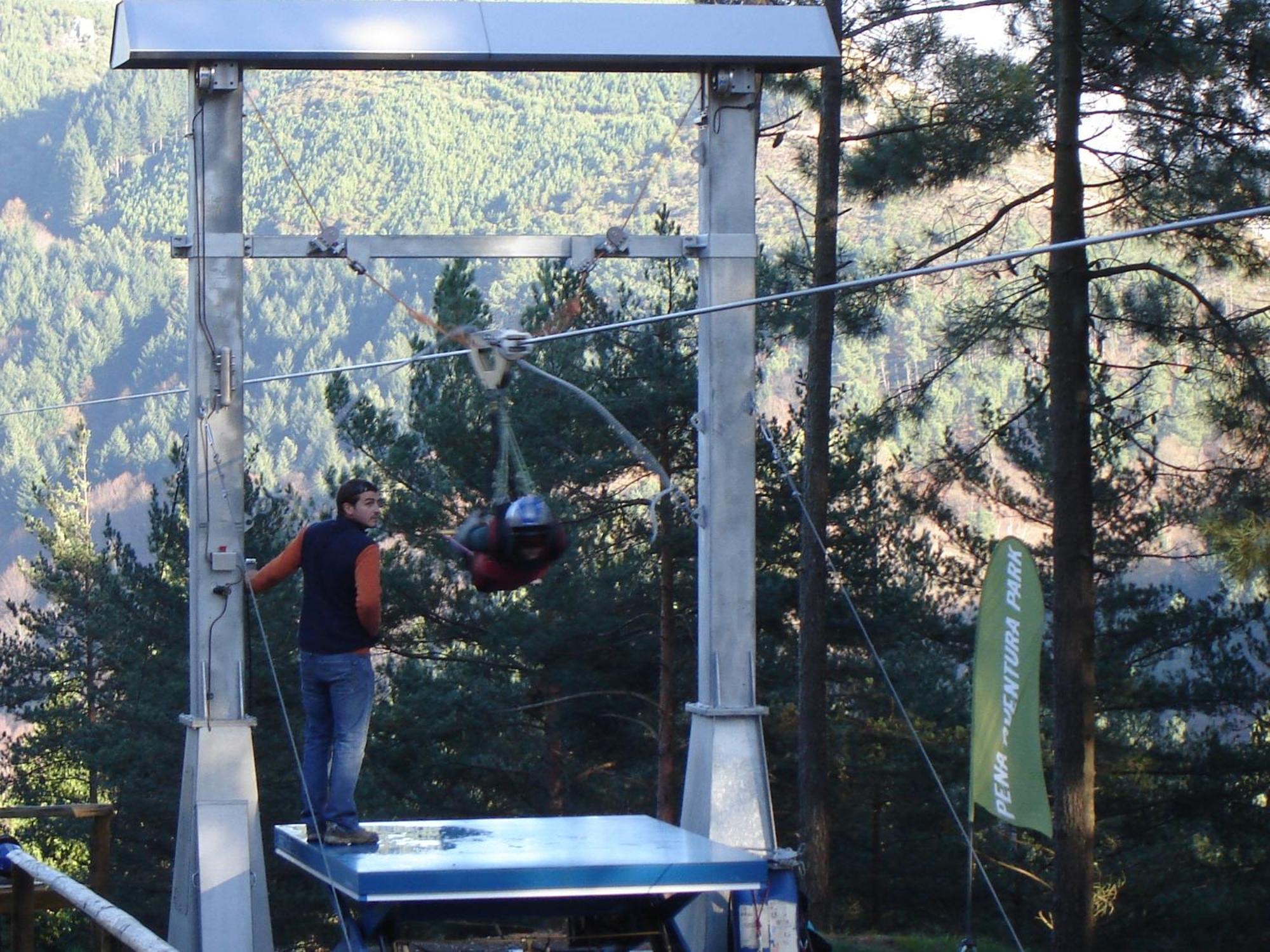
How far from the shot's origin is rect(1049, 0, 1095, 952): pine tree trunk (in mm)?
11836

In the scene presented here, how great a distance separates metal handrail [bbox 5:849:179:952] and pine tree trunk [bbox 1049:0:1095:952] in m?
7.70

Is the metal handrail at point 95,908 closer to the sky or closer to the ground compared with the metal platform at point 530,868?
closer to the sky

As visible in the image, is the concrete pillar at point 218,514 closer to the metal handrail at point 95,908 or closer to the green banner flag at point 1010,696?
the metal handrail at point 95,908

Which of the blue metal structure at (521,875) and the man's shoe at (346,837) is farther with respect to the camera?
the man's shoe at (346,837)

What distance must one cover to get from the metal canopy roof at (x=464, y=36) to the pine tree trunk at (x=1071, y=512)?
430 centimetres

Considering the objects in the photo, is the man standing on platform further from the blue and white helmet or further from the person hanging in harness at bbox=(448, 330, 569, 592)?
the blue and white helmet

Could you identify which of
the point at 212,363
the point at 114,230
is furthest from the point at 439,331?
the point at 114,230

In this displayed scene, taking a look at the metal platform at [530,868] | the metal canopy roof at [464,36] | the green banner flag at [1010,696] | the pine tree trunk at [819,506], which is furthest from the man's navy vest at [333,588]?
the pine tree trunk at [819,506]

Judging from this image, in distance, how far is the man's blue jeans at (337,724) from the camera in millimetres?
6730

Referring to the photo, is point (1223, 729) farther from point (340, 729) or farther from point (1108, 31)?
point (340, 729)

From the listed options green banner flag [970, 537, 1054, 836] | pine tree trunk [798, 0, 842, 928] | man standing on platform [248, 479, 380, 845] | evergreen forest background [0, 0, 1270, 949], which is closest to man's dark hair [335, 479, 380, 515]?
man standing on platform [248, 479, 380, 845]

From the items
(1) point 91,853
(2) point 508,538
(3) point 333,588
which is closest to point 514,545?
(2) point 508,538

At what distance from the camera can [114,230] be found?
403ft

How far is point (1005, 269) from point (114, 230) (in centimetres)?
11838
